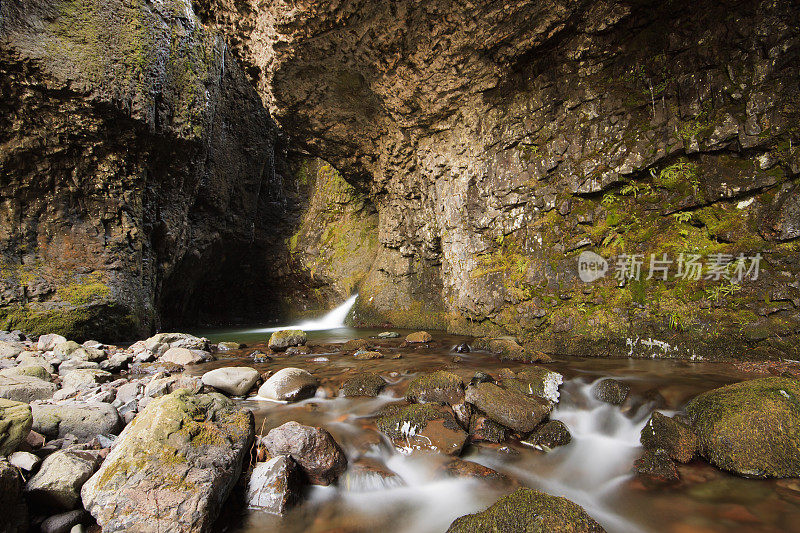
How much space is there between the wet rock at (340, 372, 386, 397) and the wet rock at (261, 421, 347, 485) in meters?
1.40

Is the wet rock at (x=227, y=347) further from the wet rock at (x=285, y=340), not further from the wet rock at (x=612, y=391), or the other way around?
the wet rock at (x=612, y=391)

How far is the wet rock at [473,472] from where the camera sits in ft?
9.23

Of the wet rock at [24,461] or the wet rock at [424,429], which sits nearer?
the wet rock at [24,461]

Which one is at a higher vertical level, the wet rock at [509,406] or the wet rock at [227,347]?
the wet rock at [509,406]

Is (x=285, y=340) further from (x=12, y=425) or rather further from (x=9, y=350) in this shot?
(x=12, y=425)

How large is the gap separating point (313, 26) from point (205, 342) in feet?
22.8

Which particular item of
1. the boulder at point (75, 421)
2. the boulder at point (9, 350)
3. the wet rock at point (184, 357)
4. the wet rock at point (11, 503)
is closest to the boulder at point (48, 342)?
the boulder at point (9, 350)

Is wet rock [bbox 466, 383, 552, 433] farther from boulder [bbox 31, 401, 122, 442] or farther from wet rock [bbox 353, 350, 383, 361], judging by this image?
boulder [bbox 31, 401, 122, 442]

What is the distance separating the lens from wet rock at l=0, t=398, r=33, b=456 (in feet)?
7.36

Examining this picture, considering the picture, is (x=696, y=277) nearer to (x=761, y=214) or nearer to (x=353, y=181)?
(x=761, y=214)

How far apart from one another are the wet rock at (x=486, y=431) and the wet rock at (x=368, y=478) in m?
0.88

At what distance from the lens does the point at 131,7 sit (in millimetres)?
8406

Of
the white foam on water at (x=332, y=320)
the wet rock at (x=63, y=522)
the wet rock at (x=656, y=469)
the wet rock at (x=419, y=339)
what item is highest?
the wet rock at (x=656, y=469)

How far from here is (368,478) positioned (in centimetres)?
287
